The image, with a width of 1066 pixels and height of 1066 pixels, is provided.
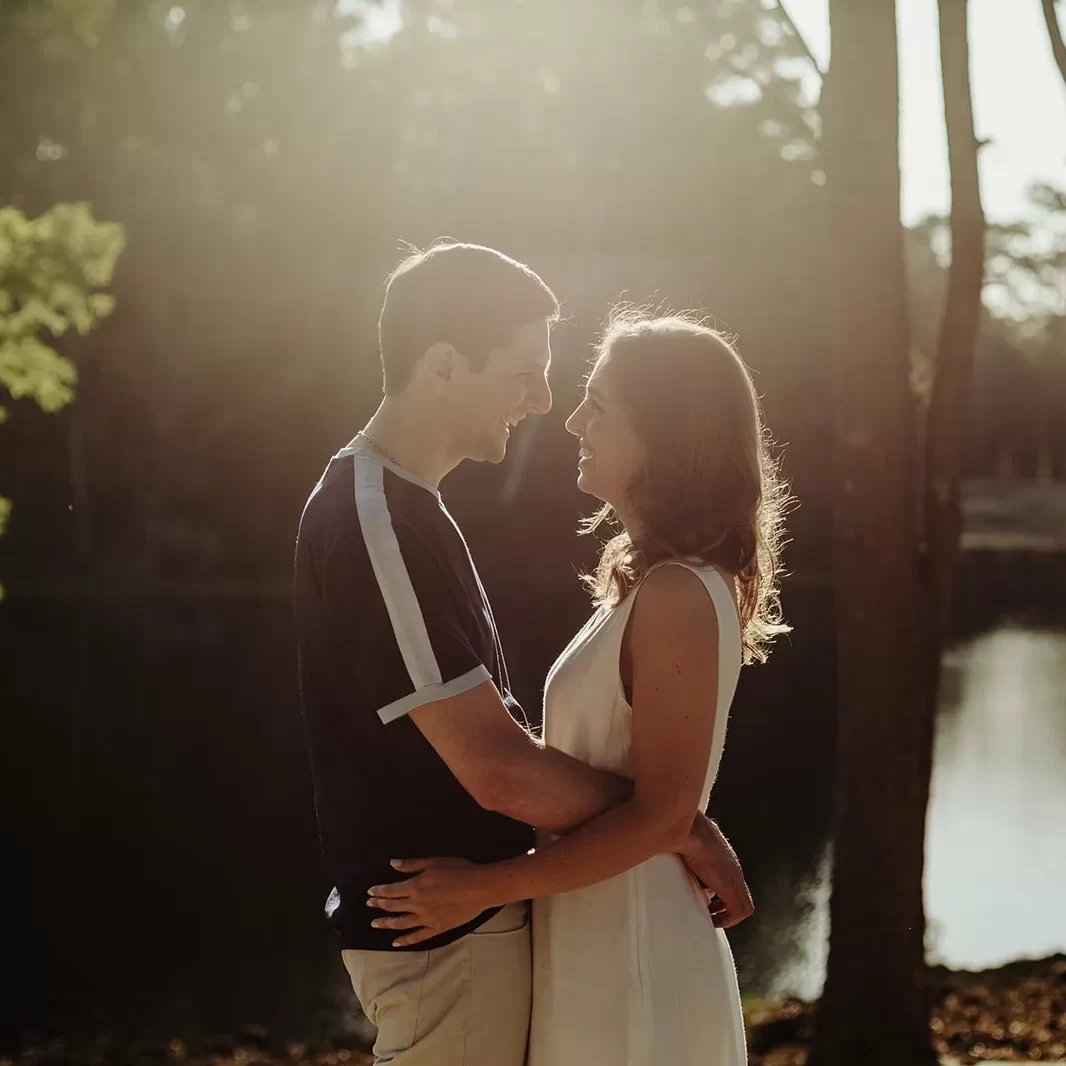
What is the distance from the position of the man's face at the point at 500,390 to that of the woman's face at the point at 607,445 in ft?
0.31

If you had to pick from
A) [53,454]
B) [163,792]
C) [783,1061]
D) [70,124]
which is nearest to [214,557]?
[53,454]

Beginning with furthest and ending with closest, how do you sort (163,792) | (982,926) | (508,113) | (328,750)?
(508,113)
(163,792)
(982,926)
(328,750)

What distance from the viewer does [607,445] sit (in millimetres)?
2742

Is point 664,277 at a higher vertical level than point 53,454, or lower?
higher

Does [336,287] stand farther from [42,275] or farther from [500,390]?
[500,390]

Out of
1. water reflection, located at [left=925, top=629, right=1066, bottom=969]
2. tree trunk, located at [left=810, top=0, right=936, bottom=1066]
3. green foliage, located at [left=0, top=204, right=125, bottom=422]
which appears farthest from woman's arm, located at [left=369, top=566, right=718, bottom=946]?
green foliage, located at [left=0, top=204, right=125, bottom=422]

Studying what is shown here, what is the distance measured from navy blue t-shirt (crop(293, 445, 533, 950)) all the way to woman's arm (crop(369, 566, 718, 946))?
7cm

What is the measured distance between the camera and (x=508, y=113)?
1577 inches

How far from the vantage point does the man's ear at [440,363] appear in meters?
2.64

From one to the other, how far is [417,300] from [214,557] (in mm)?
32412

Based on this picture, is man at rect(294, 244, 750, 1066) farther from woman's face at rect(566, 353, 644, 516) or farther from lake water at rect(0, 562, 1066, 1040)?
lake water at rect(0, 562, 1066, 1040)

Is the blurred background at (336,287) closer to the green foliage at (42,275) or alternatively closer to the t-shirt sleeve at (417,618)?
the green foliage at (42,275)

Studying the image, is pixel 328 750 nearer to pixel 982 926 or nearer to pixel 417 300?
pixel 417 300

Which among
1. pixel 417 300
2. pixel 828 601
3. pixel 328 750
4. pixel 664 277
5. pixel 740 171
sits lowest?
pixel 828 601
